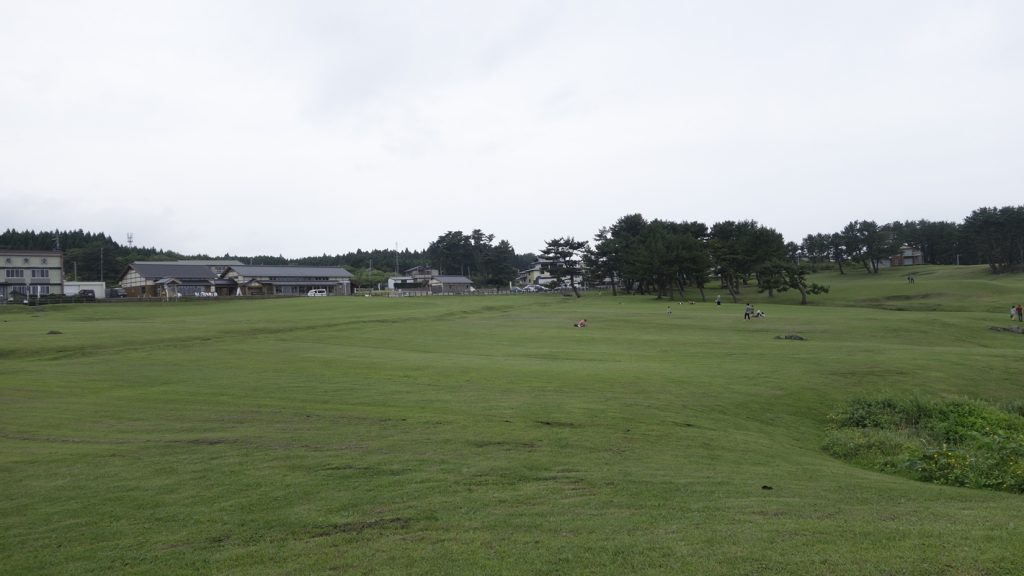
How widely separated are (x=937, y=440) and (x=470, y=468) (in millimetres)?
13896

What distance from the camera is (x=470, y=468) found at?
11.0 m

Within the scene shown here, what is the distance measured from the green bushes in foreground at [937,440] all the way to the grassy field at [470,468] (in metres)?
0.82

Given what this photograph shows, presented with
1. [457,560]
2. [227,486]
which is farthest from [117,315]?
[457,560]

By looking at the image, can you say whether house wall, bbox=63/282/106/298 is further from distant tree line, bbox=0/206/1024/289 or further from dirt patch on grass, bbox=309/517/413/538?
dirt patch on grass, bbox=309/517/413/538

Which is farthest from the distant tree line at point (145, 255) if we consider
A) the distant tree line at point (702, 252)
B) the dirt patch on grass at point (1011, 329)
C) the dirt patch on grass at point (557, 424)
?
the dirt patch on grass at point (557, 424)

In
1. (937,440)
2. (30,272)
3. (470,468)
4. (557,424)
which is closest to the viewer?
(470,468)

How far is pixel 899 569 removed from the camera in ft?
21.5

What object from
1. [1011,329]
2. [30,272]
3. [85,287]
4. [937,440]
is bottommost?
[937,440]

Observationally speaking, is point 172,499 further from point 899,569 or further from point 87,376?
point 87,376

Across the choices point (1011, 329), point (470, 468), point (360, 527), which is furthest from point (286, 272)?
point (360, 527)

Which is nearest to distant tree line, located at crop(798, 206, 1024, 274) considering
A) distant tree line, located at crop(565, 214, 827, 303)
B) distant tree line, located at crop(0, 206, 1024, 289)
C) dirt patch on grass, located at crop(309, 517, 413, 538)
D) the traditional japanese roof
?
distant tree line, located at crop(0, 206, 1024, 289)

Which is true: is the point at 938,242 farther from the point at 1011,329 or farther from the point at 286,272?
the point at 286,272

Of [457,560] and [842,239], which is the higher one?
[842,239]

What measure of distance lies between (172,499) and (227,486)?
0.79m
